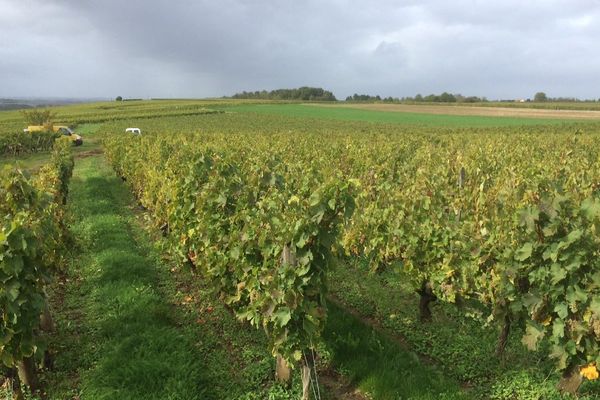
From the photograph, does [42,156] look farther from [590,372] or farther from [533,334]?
[590,372]

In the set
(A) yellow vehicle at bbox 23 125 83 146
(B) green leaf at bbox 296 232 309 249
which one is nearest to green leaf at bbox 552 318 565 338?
(B) green leaf at bbox 296 232 309 249

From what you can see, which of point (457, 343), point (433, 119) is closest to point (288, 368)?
point (457, 343)

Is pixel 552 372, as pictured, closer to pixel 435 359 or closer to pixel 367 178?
pixel 435 359

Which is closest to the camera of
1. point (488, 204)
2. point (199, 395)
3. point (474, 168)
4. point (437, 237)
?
point (199, 395)

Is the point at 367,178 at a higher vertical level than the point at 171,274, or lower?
higher

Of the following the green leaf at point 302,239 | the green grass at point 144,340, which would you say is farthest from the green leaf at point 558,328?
the green grass at point 144,340

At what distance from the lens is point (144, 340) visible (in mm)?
5660

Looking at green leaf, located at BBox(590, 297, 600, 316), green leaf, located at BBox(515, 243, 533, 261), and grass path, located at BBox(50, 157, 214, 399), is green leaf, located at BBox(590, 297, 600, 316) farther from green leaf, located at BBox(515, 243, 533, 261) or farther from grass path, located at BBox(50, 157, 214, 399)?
grass path, located at BBox(50, 157, 214, 399)

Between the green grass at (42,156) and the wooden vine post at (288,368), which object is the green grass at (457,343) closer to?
the wooden vine post at (288,368)

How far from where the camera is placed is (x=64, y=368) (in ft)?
17.4

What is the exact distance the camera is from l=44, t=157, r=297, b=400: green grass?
4.87 metres

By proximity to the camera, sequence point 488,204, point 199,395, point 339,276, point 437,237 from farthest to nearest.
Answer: point 339,276 → point 488,204 → point 437,237 → point 199,395

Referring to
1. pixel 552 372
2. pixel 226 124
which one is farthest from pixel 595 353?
pixel 226 124

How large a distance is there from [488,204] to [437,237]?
1915mm
